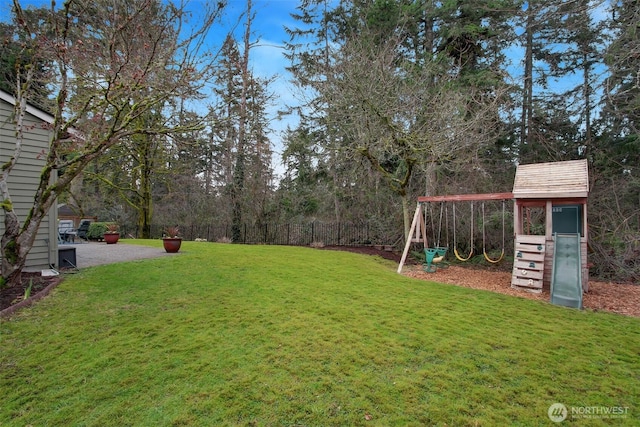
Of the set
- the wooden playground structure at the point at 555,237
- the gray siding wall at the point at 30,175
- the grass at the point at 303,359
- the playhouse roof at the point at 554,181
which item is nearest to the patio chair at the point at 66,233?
the gray siding wall at the point at 30,175

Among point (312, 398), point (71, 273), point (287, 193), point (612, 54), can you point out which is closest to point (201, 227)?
point (287, 193)

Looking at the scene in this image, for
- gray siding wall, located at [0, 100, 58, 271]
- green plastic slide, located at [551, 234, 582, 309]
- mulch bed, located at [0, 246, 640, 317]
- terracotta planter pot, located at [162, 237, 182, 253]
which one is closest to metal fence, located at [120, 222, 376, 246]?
mulch bed, located at [0, 246, 640, 317]

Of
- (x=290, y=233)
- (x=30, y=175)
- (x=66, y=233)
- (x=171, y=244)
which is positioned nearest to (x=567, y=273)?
(x=171, y=244)

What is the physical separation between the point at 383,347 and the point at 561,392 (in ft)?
4.73

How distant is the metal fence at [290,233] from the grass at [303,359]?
756cm

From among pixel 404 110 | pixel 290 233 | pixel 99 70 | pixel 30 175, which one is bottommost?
pixel 290 233

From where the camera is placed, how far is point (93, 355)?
2.99 metres

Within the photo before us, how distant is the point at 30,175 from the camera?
19.7 feet

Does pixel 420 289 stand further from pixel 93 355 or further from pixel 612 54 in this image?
pixel 612 54

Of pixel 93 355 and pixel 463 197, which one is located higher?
pixel 463 197

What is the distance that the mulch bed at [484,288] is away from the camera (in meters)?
4.43

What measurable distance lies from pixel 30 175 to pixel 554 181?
33.7ft

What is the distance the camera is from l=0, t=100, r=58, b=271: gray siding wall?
18.8 feet

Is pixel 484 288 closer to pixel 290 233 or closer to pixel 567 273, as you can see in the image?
pixel 567 273
